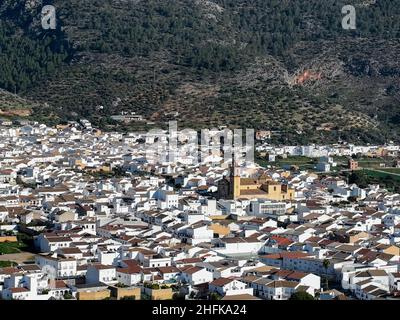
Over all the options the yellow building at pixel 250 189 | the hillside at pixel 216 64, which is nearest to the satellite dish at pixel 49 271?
the yellow building at pixel 250 189

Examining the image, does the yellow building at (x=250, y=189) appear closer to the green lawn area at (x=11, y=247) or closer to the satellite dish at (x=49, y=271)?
the green lawn area at (x=11, y=247)

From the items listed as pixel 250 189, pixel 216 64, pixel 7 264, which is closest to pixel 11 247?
pixel 7 264

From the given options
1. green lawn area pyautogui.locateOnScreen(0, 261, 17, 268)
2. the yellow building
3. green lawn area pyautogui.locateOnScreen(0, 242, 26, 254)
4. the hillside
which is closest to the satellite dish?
green lawn area pyautogui.locateOnScreen(0, 261, 17, 268)

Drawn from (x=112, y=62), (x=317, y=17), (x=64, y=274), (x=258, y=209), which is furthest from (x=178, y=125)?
(x=64, y=274)

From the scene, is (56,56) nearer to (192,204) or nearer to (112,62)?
(112,62)

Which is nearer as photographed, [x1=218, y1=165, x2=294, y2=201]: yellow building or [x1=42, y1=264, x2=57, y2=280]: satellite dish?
[x1=42, y1=264, x2=57, y2=280]: satellite dish

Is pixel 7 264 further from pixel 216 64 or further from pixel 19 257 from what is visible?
pixel 216 64

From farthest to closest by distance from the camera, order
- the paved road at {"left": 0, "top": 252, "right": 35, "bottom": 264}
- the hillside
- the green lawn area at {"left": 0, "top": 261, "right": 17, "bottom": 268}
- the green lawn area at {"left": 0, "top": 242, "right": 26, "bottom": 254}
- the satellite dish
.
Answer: the hillside
the green lawn area at {"left": 0, "top": 242, "right": 26, "bottom": 254}
the paved road at {"left": 0, "top": 252, "right": 35, "bottom": 264}
the green lawn area at {"left": 0, "top": 261, "right": 17, "bottom": 268}
the satellite dish

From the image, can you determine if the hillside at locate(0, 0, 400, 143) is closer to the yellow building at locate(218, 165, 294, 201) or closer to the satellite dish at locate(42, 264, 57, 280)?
the yellow building at locate(218, 165, 294, 201)
